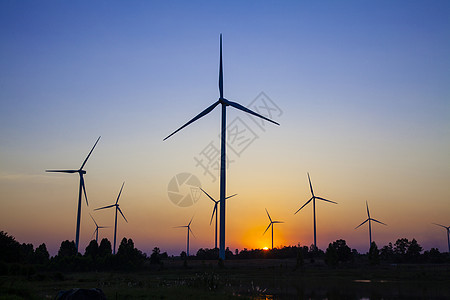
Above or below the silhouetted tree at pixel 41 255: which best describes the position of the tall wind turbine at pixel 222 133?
above

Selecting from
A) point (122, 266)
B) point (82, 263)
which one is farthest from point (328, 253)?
point (82, 263)

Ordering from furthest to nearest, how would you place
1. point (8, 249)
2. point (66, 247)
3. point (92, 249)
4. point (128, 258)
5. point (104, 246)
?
1. point (66, 247)
2. point (104, 246)
3. point (92, 249)
4. point (128, 258)
5. point (8, 249)

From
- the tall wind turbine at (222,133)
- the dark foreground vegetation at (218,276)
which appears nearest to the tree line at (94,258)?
the dark foreground vegetation at (218,276)

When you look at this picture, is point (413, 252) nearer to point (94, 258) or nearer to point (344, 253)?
point (344, 253)

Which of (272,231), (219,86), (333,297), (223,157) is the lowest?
(333,297)

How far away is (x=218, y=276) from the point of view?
61.6 m

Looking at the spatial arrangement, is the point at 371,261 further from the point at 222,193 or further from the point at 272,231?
the point at 222,193

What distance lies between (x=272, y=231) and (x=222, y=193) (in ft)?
233

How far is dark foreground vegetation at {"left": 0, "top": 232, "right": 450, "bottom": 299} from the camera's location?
47.9 m

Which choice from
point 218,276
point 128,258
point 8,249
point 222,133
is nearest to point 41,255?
point 128,258

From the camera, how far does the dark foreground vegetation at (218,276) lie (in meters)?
47.9

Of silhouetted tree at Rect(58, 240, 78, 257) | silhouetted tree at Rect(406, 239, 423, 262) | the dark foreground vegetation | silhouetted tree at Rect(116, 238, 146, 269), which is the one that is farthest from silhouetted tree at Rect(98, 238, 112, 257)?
silhouetted tree at Rect(406, 239, 423, 262)

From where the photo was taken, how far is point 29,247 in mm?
181250

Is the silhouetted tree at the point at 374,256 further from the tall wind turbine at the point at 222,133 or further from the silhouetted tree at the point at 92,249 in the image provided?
the silhouetted tree at the point at 92,249
